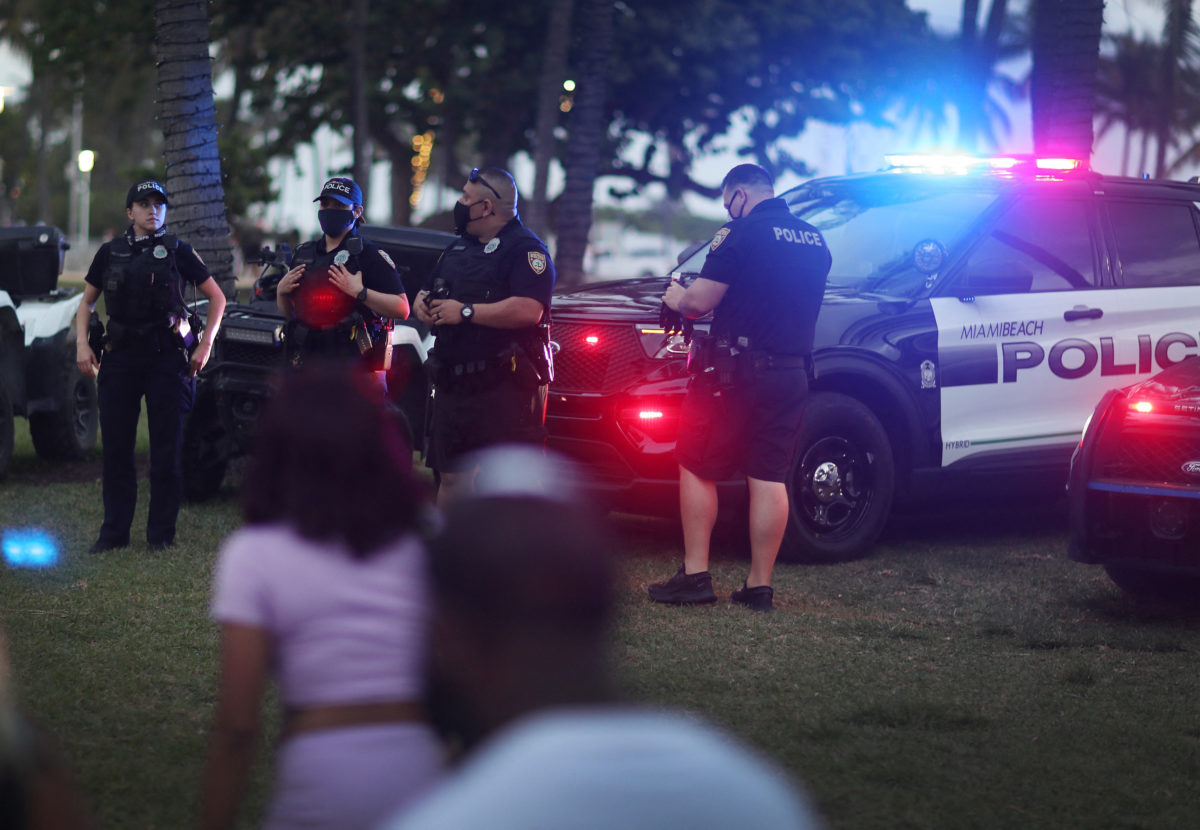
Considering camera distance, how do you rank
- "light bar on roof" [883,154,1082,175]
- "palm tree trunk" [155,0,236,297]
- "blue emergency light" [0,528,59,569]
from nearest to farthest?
"blue emergency light" [0,528,59,569] < "light bar on roof" [883,154,1082,175] < "palm tree trunk" [155,0,236,297]

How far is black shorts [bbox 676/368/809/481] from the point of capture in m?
6.61

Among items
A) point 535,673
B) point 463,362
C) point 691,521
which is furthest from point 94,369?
point 535,673

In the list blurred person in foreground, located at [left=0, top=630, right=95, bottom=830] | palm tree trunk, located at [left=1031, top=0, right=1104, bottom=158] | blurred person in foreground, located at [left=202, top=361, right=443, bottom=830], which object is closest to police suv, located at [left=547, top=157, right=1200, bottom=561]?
palm tree trunk, located at [left=1031, top=0, right=1104, bottom=158]

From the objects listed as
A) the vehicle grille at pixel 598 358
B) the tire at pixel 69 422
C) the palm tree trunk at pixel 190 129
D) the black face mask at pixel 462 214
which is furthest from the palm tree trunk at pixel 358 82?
the black face mask at pixel 462 214

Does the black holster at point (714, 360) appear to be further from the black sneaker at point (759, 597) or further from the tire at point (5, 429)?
the tire at point (5, 429)

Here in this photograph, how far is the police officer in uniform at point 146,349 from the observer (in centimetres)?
730

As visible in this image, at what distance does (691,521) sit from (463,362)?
1275mm

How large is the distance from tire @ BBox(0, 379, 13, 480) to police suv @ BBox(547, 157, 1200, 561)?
3944mm

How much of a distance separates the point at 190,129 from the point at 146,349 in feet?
13.2

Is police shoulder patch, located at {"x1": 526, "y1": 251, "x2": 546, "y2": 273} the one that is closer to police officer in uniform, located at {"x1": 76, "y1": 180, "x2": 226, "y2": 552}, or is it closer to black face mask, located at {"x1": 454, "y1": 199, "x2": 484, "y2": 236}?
black face mask, located at {"x1": 454, "y1": 199, "x2": 484, "y2": 236}

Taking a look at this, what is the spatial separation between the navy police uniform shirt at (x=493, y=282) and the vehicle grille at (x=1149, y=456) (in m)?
2.51

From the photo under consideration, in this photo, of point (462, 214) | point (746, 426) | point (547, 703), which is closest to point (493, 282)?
point (462, 214)

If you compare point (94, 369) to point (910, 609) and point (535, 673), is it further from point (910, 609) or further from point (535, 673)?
point (535, 673)

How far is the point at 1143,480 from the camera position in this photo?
6.39 meters
